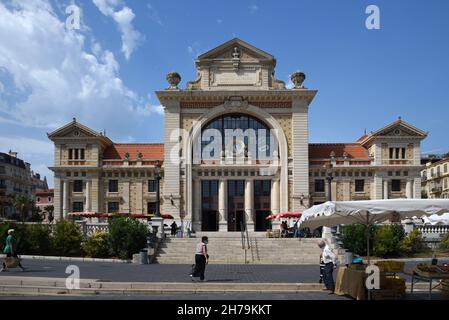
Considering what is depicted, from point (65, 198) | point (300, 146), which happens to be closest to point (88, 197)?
point (65, 198)

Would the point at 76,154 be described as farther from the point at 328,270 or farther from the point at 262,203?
the point at 328,270

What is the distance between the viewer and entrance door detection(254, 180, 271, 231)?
55.4m

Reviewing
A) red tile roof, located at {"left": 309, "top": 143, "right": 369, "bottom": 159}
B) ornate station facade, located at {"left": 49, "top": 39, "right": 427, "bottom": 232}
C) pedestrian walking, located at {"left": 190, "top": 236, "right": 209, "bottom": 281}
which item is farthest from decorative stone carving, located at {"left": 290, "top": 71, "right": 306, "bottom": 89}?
pedestrian walking, located at {"left": 190, "top": 236, "right": 209, "bottom": 281}

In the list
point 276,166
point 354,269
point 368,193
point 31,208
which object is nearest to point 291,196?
point 276,166

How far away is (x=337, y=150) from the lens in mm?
59812

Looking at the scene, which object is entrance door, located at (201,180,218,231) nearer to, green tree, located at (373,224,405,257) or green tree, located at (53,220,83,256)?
green tree, located at (53,220,83,256)

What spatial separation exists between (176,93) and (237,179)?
10518 mm

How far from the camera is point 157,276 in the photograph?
76.6ft

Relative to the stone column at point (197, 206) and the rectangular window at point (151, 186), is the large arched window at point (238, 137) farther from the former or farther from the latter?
the rectangular window at point (151, 186)

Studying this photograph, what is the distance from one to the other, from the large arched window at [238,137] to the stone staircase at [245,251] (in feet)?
55.9

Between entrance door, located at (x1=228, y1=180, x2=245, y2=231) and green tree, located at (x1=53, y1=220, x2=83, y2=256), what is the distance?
68.8 feet

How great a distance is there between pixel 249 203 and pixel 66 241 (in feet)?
73.2
